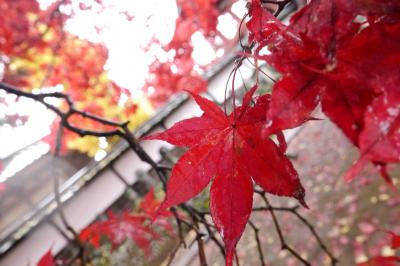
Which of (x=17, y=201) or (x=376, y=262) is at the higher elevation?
(x=17, y=201)

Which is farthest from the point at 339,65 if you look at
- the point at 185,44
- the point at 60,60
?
the point at 60,60

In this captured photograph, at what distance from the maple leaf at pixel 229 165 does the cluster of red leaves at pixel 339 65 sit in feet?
0.54

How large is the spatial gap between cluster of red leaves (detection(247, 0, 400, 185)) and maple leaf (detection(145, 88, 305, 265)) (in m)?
0.17

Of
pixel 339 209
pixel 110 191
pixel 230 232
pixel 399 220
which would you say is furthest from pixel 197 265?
pixel 230 232

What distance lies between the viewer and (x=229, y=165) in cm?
81

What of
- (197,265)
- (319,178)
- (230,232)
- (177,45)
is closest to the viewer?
(230,232)

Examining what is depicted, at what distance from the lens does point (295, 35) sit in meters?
0.63

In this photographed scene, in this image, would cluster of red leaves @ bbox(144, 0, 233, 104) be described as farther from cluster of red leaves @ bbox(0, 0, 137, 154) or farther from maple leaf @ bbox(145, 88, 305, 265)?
maple leaf @ bbox(145, 88, 305, 265)

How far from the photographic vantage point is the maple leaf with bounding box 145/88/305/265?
2.47 feet

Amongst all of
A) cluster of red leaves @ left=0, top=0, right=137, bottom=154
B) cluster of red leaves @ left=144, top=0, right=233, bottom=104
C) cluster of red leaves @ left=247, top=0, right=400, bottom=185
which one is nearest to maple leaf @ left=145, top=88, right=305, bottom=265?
cluster of red leaves @ left=247, top=0, right=400, bottom=185

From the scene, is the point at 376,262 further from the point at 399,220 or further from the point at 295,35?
the point at 399,220

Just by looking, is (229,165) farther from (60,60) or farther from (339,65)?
(60,60)

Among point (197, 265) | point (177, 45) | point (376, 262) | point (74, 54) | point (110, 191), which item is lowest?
point (197, 265)

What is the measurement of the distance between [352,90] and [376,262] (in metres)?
1.00
